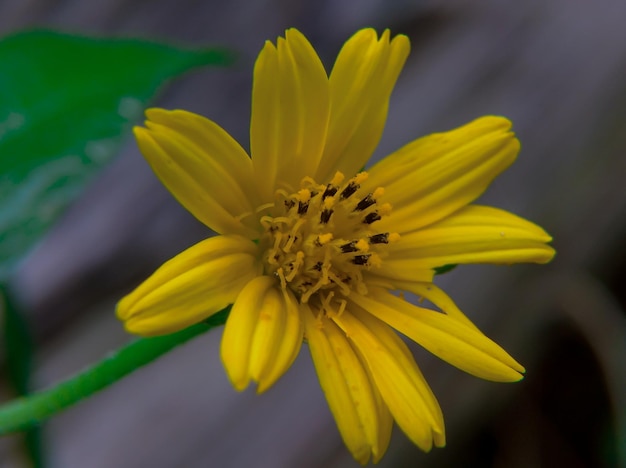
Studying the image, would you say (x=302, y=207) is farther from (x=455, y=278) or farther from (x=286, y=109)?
(x=455, y=278)

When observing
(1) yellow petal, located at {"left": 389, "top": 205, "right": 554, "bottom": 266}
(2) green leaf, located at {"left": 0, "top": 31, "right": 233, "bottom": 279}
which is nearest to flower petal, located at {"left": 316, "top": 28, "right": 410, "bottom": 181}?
(1) yellow petal, located at {"left": 389, "top": 205, "right": 554, "bottom": 266}

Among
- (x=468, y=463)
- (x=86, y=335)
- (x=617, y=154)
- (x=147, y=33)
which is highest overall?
(x=147, y=33)

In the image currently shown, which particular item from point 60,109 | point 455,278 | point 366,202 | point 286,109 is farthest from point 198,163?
point 455,278

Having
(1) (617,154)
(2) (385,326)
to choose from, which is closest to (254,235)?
(2) (385,326)

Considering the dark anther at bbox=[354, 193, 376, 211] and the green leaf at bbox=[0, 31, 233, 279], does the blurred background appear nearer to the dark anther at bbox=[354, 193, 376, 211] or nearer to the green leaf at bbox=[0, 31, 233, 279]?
the green leaf at bbox=[0, 31, 233, 279]

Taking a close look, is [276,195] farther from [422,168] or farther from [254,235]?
[422,168]

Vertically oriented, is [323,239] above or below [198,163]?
below
